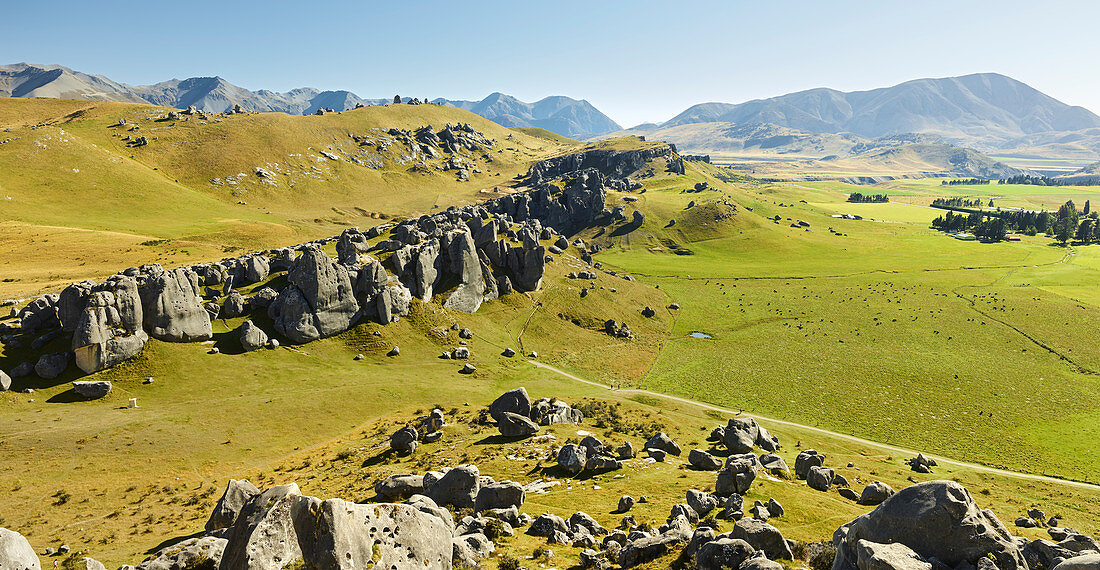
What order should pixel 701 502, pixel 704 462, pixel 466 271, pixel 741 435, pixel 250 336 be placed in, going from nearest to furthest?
pixel 701 502
pixel 704 462
pixel 741 435
pixel 250 336
pixel 466 271

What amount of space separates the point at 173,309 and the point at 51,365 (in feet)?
44.9

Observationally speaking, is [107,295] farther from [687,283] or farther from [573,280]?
[687,283]

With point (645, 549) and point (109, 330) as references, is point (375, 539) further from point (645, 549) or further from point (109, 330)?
point (109, 330)

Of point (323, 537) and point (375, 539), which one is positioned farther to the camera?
point (375, 539)

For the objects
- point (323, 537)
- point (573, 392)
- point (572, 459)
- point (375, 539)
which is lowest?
point (573, 392)

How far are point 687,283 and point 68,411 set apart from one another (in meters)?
153

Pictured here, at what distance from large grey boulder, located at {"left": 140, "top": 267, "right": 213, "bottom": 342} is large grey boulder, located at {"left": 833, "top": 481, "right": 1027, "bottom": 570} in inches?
3197

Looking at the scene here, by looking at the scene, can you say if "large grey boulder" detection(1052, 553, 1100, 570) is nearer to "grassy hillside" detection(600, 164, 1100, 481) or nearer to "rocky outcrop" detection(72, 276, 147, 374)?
"grassy hillside" detection(600, 164, 1100, 481)

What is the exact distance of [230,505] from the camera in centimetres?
3075

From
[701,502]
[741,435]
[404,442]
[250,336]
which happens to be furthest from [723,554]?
[250,336]

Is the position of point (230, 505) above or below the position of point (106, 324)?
below

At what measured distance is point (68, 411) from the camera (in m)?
53.0

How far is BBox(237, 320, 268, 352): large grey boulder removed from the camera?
7056cm

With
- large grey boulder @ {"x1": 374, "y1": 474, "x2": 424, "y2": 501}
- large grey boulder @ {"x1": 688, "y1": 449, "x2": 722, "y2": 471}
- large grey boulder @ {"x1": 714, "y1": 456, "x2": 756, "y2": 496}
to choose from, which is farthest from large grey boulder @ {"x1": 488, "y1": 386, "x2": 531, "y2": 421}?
large grey boulder @ {"x1": 714, "y1": 456, "x2": 756, "y2": 496}
